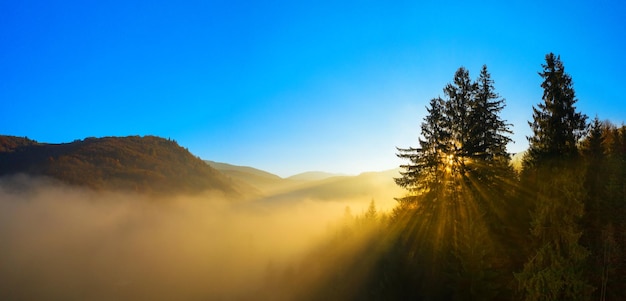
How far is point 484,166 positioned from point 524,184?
8.96 feet

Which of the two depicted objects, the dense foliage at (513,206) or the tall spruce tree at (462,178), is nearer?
the dense foliage at (513,206)

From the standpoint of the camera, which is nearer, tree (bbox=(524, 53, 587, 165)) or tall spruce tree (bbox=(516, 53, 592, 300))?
tall spruce tree (bbox=(516, 53, 592, 300))

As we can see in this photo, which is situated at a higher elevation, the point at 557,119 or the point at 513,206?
the point at 557,119

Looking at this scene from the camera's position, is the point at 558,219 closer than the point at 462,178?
Yes

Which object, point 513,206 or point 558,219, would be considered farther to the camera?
point 513,206

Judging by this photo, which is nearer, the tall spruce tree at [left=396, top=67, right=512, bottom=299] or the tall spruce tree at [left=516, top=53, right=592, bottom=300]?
the tall spruce tree at [left=516, top=53, right=592, bottom=300]

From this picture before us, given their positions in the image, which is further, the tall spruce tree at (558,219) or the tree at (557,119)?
the tree at (557,119)

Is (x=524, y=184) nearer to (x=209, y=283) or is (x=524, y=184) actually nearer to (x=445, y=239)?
(x=445, y=239)

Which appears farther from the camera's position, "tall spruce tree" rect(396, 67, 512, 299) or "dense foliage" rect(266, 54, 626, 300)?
"tall spruce tree" rect(396, 67, 512, 299)

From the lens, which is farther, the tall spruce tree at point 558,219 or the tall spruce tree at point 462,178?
the tall spruce tree at point 462,178

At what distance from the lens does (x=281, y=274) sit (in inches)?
4951

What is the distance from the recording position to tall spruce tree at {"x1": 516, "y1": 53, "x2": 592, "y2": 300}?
15.6 meters

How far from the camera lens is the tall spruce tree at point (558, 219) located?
1564cm

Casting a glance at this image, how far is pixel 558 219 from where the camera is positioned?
16719 millimetres
